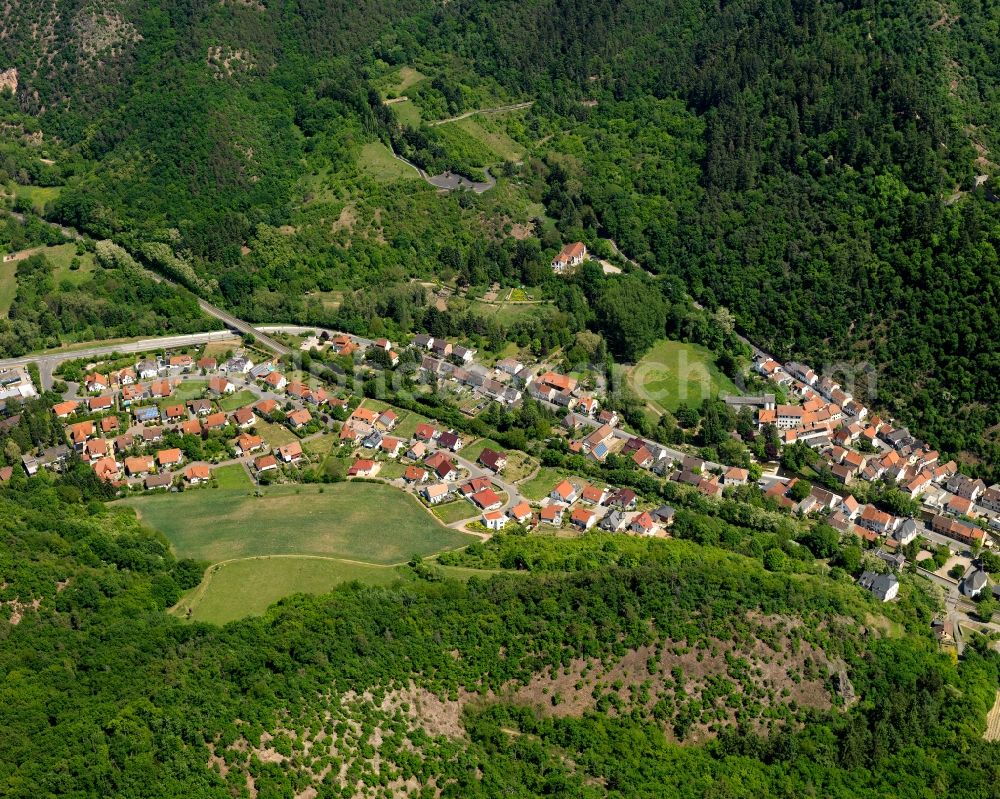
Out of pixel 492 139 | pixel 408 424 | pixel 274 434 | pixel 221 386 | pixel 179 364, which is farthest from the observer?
pixel 492 139

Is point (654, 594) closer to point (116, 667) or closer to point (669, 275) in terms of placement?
point (116, 667)

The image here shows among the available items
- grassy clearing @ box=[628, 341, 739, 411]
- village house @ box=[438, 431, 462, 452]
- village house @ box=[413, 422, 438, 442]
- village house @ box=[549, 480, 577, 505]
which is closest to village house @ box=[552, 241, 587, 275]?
grassy clearing @ box=[628, 341, 739, 411]

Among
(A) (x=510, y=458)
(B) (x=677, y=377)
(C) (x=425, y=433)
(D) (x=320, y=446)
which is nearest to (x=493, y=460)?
(A) (x=510, y=458)

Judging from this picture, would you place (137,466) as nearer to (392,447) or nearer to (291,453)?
(291,453)

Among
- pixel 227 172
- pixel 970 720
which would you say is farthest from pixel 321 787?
pixel 227 172

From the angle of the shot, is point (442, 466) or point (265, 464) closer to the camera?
point (442, 466)

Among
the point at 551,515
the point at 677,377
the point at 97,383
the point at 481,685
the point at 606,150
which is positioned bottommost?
the point at 551,515

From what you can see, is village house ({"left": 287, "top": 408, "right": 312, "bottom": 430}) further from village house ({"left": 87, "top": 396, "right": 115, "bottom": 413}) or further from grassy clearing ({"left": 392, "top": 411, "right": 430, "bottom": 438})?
village house ({"left": 87, "top": 396, "right": 115, "bottom": 413})

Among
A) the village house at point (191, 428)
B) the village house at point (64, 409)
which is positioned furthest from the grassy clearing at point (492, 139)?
the village house at point (64, 409)
